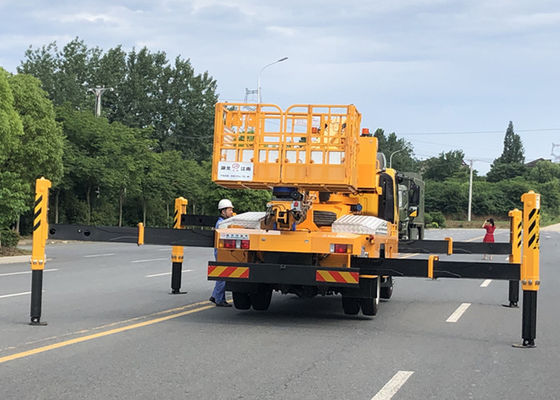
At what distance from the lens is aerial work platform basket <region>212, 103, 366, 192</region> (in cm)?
985

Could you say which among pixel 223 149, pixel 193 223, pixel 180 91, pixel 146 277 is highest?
pixel 180 91

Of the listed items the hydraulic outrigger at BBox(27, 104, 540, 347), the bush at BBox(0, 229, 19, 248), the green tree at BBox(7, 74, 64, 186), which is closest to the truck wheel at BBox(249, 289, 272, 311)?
the hydraulic outrigger at BBox(27, 104, 540, 347)

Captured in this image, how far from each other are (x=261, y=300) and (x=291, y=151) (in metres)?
2.66

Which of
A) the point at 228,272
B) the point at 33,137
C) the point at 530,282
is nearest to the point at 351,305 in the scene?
the point at 228,272

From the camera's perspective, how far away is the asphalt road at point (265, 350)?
663cm

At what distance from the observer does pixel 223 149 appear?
399 inches

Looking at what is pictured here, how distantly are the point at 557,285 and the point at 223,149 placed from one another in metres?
11.6

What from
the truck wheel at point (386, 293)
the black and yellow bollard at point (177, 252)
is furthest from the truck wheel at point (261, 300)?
the truck wheel at point (386, 293)

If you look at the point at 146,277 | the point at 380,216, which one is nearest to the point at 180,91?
the point at 146,277

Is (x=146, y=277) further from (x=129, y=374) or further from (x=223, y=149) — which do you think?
(x=129, y=374)

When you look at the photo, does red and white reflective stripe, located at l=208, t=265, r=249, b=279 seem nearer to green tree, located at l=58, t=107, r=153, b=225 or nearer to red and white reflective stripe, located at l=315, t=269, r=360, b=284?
red and white reflective stripe, located at l=315, t=269, r=360, b=284

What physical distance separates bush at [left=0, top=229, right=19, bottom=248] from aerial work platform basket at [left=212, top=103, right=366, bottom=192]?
58.4 feet

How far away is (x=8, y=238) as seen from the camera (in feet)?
85.3

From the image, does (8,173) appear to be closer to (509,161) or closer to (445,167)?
Result: (445,167)
